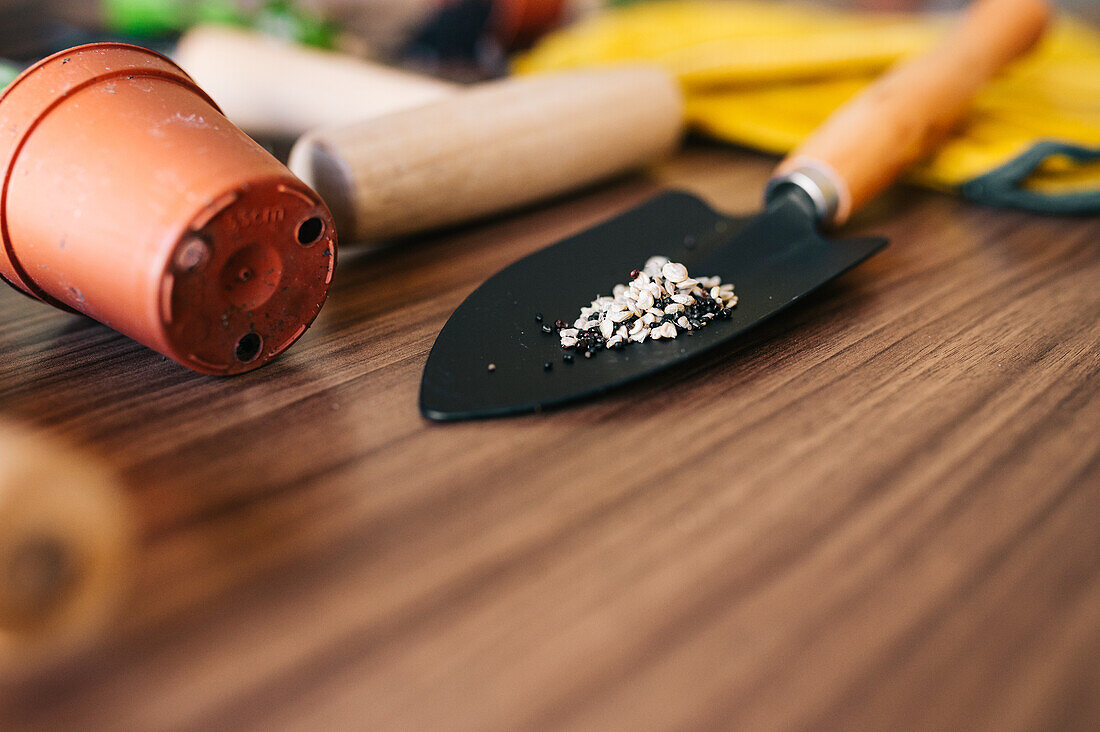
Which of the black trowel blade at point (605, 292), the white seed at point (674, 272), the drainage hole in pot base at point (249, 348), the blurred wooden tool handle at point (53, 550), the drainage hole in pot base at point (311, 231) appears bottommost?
the blurred wooden tool handle at point (53, 550)

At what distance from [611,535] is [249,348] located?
0.31 meters

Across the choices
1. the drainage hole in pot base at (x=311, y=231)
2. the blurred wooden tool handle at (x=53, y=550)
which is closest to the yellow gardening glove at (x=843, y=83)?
the drainage hole in pot base at (x=311, y=231)

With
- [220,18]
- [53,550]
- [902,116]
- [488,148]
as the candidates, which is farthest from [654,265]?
[220,18]

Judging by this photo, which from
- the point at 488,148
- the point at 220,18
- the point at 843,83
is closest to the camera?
the point at 488,148

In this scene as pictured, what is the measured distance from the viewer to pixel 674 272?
68 cm

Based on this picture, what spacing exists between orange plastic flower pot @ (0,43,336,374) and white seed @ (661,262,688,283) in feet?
0.90

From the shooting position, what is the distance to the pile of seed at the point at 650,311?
628 millimetres

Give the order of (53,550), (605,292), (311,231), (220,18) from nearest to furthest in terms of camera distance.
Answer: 1. (53,550)
2. (311,231)
3. (605,292)
4. (220,18)

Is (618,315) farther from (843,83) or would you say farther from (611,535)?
(843,83)

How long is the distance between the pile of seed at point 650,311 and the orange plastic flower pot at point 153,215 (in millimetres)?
203

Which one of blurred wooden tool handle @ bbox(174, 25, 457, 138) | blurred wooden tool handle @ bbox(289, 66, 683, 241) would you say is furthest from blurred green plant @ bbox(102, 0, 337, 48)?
blurred wooden tool handle @ bbox(289, 66, 683, 241)

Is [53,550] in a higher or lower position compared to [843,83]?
lower

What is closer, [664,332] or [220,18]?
[664,332]

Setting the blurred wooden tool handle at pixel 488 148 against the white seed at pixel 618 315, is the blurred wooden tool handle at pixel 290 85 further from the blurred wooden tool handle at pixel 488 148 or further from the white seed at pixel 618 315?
the white seed at pixel 618 315
